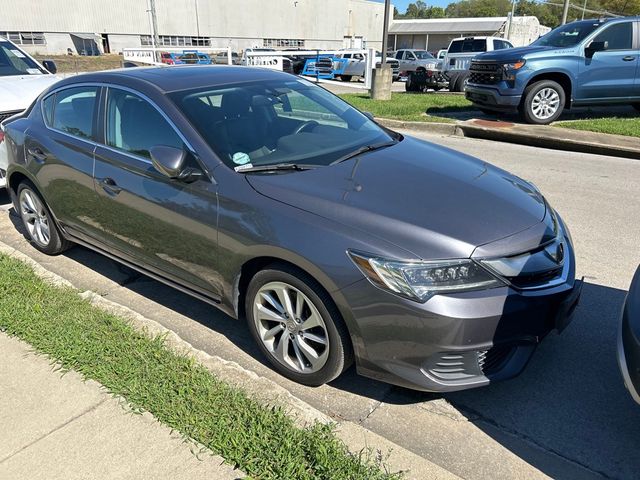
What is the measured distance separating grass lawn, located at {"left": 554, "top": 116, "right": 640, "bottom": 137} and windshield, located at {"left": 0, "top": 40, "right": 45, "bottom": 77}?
928cm

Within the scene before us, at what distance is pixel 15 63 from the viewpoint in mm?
7992

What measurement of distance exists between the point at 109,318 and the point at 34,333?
0.45m

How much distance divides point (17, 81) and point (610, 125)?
32.6 ft

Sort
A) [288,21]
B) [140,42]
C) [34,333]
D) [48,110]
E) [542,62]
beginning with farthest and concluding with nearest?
1. [288,21]
2. [140,42]
3. [542,62]
4. [48,110]
5. [34,333]

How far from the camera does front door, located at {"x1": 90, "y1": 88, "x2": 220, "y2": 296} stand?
319cm

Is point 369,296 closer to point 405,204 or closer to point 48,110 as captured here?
point 405,204

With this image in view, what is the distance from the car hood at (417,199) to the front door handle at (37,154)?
2.25 meters

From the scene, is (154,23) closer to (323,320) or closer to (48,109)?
(48,109)

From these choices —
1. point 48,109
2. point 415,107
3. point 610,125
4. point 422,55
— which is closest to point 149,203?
point 48,109

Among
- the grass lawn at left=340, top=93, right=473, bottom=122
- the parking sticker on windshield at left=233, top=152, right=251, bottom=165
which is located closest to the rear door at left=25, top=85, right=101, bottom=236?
the parking sticker on windshield at left=233, top=152, right=251, bottom=165

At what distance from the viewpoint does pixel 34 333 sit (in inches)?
134

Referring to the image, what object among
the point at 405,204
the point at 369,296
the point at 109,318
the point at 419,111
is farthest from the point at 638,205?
the point at 419,111

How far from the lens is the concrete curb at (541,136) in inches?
339

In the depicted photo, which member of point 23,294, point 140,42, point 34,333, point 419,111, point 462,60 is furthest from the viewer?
point 140,42
